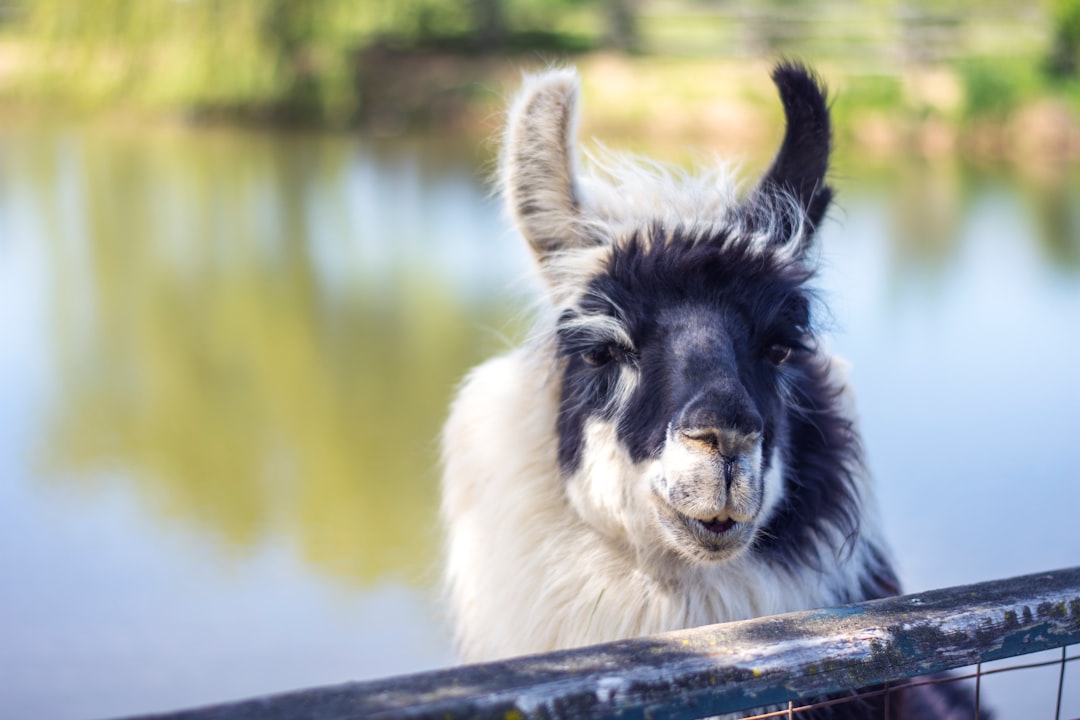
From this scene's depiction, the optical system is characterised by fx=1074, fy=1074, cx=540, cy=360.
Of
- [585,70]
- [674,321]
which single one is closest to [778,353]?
[674,321]

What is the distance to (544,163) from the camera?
2047 mm

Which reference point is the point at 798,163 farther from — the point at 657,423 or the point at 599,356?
the point at 657,423

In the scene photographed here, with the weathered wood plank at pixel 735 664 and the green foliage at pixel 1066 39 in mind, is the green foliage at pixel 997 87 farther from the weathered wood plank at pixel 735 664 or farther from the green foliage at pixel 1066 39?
the weathered wood plank at pixel 735 664

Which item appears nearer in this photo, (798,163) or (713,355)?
(713,355)

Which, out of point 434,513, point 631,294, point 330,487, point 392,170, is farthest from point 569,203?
point 392,170

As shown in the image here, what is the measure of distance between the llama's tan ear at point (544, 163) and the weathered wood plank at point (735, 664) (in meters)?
1.04

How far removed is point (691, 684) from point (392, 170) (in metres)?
12.4

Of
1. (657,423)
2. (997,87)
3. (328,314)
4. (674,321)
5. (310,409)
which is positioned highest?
(674,321)

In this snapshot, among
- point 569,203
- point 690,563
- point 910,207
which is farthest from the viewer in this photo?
point 910,207

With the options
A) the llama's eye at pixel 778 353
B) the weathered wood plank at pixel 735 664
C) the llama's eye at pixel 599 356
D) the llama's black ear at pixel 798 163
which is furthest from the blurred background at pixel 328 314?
the weathered wood plank at pixel 735 664

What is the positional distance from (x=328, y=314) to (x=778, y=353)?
571 centimetres

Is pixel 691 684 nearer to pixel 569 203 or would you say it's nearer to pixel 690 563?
pixel 690 563

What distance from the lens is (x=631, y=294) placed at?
183 centimetres

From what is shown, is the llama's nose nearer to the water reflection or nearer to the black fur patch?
the black fur patch
